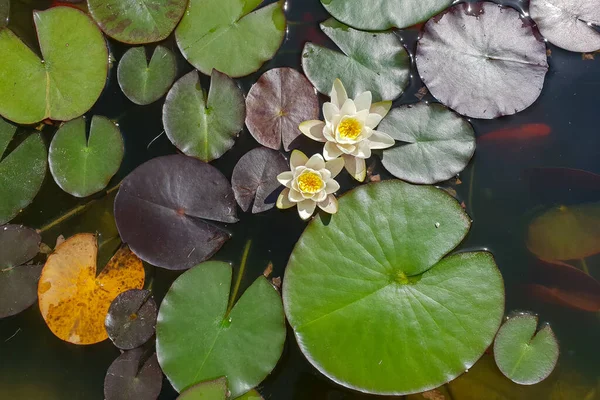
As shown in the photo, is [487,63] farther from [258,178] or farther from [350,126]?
[258,178]

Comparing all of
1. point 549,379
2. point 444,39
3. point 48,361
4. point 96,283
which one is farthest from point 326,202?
point 48,361

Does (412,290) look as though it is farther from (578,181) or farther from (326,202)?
(578,181)

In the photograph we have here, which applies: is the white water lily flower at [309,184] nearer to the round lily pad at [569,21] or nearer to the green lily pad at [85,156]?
the green lily pad at [85,156]

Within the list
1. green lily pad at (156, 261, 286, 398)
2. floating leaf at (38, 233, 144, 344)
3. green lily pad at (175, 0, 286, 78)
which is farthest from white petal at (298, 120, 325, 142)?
floating leaf at (38, 233, 144, 344)

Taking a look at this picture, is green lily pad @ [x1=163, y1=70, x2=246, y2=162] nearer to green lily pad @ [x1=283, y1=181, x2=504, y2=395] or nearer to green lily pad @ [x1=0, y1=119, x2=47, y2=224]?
green lily pad @ [x1=283, y1=181, x2=504, y2=395]

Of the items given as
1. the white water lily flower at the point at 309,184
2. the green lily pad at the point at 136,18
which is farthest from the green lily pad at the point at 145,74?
the white water lily flower at the point at 309,184
